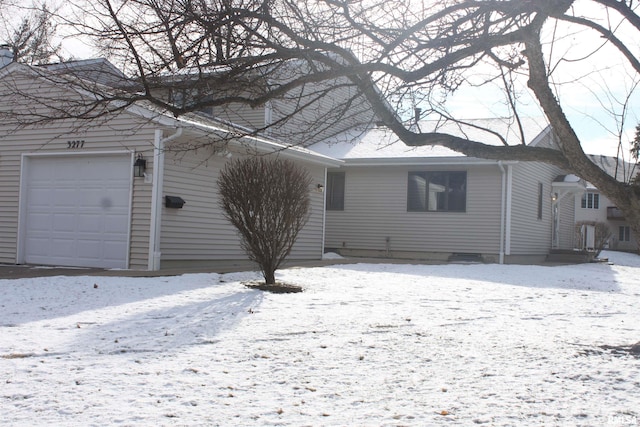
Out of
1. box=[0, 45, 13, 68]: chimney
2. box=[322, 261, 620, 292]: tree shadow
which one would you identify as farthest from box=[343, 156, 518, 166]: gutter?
box=[0, 45, 13, 68]: chimney

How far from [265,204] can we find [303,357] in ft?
14.8

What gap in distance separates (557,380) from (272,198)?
5667mm

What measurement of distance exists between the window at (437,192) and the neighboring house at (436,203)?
1.1 inches

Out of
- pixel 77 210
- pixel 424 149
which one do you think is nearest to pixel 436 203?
pixel 424 149

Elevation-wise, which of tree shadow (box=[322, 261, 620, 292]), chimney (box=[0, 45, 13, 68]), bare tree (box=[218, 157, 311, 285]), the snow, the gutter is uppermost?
chimney (box=[0, 45, 13, 68])

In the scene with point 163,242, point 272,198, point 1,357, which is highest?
point 272,198

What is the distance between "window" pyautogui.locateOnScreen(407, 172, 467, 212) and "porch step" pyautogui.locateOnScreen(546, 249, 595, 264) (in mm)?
4825

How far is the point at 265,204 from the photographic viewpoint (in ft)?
31.1

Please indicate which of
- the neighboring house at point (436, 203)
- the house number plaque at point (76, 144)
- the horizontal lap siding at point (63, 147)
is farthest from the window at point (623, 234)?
the house number plaque at point (76, 144)

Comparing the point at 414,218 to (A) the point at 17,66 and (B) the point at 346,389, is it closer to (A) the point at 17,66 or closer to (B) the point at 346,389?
(A) the point at 17,66

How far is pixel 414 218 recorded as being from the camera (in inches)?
712

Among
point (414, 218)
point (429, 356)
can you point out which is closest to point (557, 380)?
point (429, 356)

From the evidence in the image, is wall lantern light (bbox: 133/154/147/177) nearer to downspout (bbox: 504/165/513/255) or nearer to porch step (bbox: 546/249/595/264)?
downspout (bbox: 504/165/513/255)

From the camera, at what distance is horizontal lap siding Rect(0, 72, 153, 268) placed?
36.8ft
